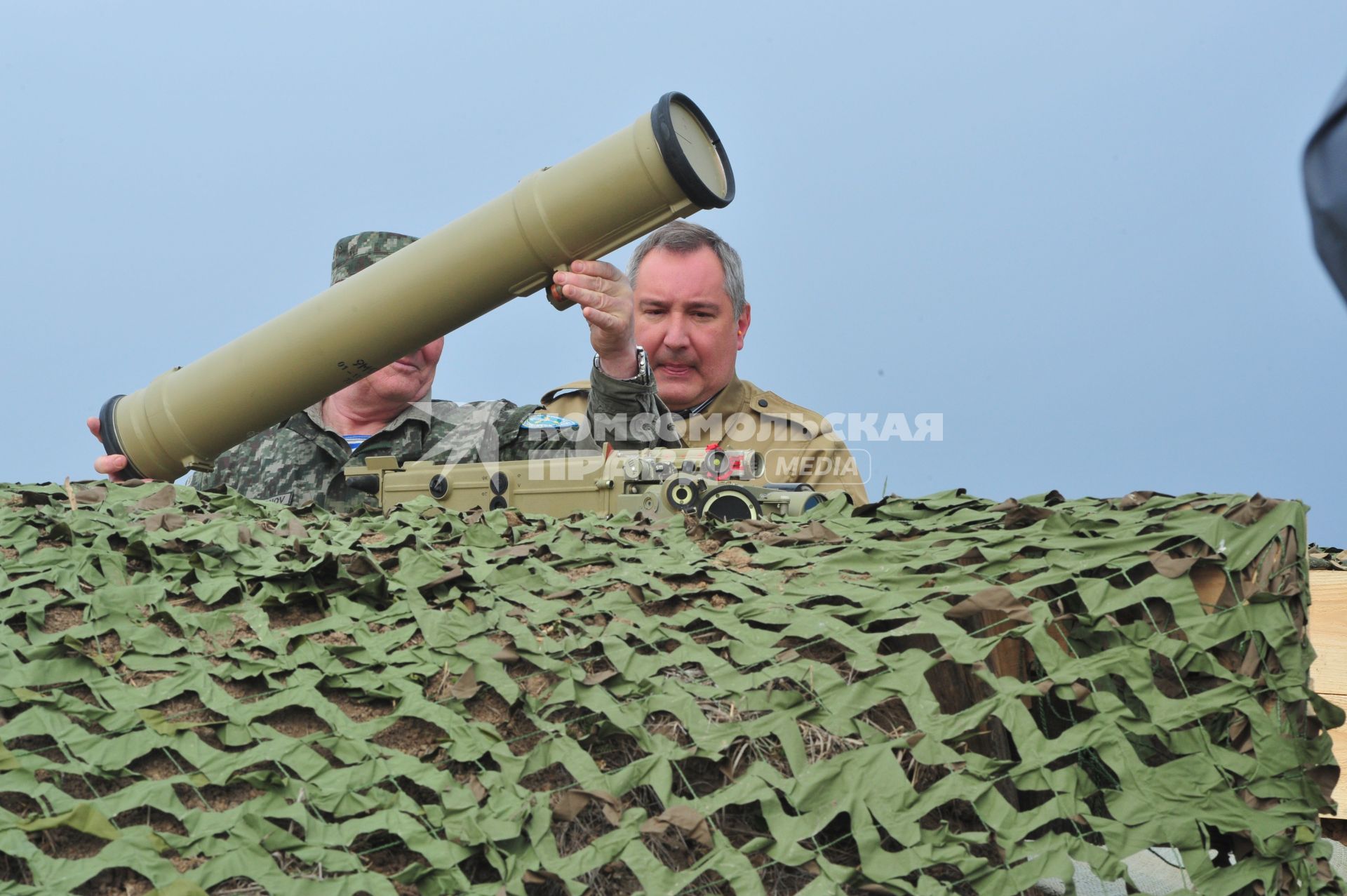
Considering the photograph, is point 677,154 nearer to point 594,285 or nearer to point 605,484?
point 594,285

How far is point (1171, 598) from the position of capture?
1641 millimetres

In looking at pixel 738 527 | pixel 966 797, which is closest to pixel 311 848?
pixel 966 797

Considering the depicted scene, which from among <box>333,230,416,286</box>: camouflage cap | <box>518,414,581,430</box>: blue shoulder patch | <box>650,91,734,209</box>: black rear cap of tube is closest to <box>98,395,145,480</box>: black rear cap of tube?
<box>333,230,416,286</box>: camouflage cap

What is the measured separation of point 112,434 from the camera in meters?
3.45

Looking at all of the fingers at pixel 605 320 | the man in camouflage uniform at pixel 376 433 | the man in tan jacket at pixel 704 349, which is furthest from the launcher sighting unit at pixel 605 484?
the man in tan jacket at pixel 704 349

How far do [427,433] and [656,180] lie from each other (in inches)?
57.9

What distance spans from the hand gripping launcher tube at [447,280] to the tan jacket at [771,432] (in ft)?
3.63

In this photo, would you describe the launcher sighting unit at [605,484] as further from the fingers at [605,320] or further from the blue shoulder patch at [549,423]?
the blue shoulder patch at [549,423]

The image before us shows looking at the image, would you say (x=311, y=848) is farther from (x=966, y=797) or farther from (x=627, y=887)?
(x=966, y=797)

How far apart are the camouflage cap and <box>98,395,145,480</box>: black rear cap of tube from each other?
2.42 ft

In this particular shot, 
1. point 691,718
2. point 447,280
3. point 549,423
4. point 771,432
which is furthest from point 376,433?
point 691,718

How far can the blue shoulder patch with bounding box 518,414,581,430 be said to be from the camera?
3.68m

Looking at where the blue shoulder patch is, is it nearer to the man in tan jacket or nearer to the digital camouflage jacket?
the digital camouflage jacket

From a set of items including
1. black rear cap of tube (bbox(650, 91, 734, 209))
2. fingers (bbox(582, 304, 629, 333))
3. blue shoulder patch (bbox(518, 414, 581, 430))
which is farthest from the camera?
blue shoulder patch (bbox(518, 414, 581, 430))
